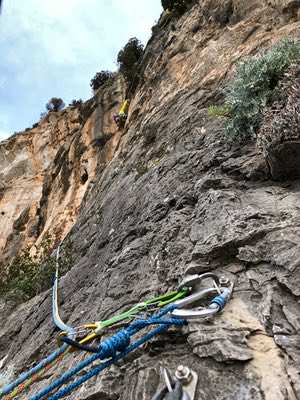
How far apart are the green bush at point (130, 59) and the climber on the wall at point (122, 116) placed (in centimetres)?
115

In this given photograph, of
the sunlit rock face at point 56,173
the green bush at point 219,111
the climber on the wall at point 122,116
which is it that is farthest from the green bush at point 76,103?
the green bush at point 219,111

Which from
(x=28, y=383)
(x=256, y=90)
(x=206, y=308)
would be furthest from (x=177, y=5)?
(x=28, y=383)

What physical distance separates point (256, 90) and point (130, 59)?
13.0 m

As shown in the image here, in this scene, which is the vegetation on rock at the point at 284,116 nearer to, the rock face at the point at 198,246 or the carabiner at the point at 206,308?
the rock face at the point at 198,246

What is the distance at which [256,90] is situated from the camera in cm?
529

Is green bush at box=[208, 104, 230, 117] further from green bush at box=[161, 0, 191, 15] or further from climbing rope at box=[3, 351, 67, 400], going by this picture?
green bush at box=[161, 0, 191, 15]

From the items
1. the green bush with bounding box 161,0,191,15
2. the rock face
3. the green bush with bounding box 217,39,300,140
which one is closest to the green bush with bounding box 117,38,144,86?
the green bush with bounding box 161,0,191,15

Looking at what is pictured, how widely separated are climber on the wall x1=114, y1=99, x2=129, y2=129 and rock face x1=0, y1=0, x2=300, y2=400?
14.7 ft

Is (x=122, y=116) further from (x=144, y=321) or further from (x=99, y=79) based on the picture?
(x=144, y=321)

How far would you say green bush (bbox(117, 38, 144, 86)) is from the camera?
16.2m

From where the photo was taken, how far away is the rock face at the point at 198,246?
2.45 m

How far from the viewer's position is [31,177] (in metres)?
21.5

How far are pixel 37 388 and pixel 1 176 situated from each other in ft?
65.7

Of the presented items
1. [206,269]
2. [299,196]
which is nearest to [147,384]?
[206,269]
